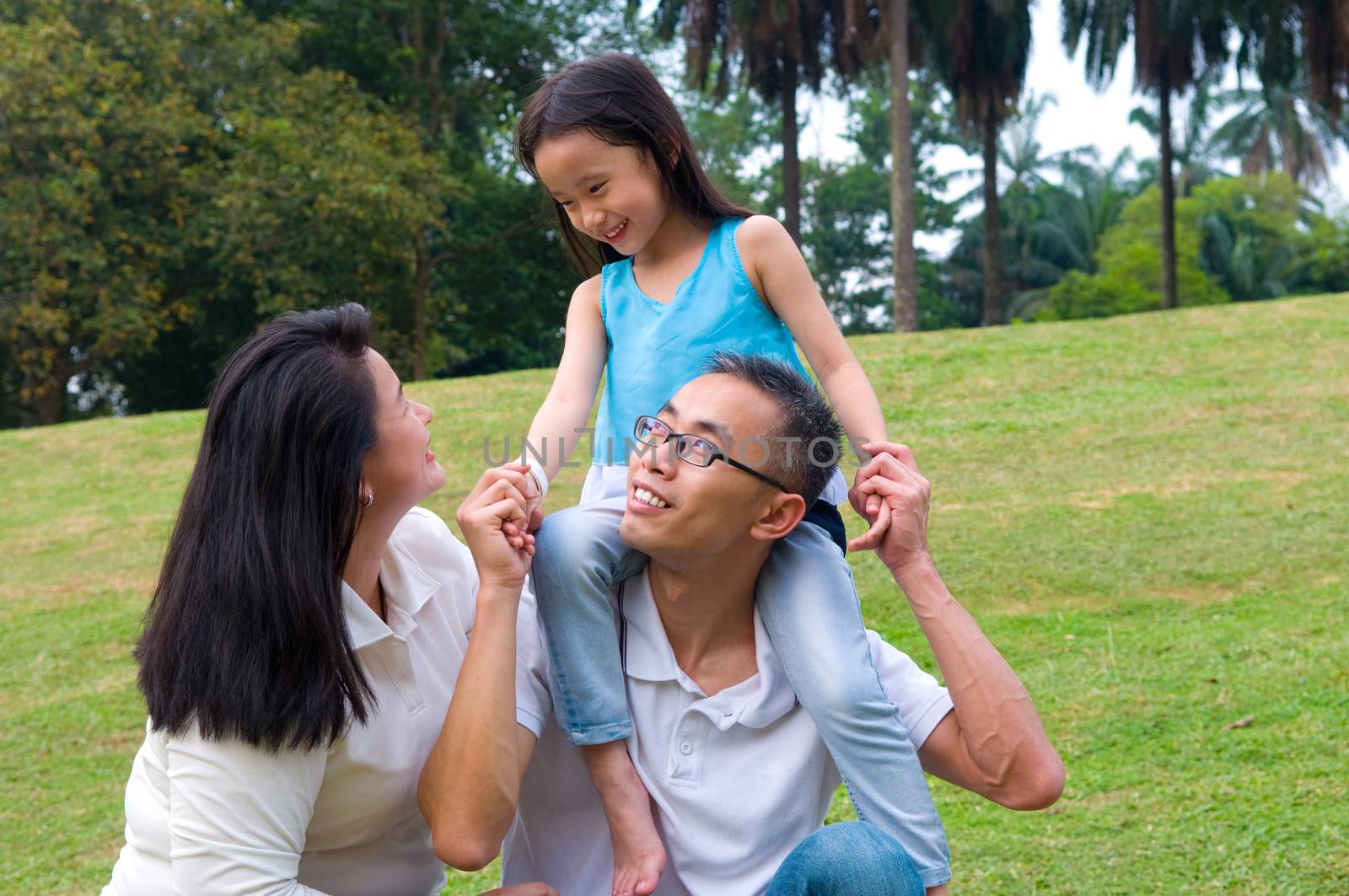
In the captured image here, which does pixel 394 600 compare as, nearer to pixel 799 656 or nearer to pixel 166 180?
pixel 799 656

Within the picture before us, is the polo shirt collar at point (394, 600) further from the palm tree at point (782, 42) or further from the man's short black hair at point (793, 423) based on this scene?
the palm tree at point (782, 42)

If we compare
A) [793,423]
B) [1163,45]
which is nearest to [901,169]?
[1163,45]

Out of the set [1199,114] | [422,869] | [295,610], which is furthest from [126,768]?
[1199,114]

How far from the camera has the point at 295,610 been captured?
199cm

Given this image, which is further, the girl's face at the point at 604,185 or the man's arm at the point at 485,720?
the girl's face at the point at 604,185

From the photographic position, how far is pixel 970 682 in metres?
2.21

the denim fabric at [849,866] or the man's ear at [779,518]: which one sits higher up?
the man's ear at [779,518]

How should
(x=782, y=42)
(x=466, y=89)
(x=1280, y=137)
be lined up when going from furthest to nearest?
(x=1280, y=137) < (x=466, y=89) < (x=782, y=42)

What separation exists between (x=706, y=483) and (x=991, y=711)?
62 cm

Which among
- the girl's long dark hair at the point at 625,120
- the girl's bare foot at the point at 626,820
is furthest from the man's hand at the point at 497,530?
the girl's long dark hair at the point at 625,120

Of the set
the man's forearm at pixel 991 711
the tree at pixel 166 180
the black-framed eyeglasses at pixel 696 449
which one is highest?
the tree at pixel 166 180

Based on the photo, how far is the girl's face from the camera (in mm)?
2840

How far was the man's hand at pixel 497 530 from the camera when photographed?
2.16m

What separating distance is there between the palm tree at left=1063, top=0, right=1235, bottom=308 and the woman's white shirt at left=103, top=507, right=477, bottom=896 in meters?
21.9
